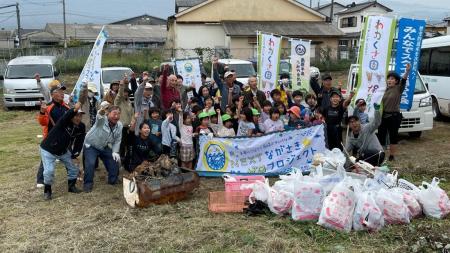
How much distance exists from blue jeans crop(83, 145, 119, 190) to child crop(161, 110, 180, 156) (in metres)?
0.82

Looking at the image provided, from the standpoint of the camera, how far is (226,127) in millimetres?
7777

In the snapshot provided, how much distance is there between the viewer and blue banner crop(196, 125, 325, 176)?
7445 millimetres

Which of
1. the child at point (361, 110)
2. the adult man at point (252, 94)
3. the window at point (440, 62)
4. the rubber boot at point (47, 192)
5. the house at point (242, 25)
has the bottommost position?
the rubber boot at point (47, 192)

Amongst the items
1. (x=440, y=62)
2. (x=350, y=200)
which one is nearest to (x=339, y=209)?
(x=350, y=200)

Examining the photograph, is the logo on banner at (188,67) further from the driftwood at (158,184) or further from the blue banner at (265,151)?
the driftwood at (158,184)

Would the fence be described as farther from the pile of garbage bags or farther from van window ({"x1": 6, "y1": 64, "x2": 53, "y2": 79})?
the pile of garbage bags

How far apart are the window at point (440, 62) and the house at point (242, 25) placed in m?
16.6

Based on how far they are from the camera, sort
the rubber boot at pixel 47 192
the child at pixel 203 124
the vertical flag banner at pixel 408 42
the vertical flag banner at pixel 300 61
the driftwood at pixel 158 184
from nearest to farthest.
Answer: the driftwood at pixel 158 184
the rubber boot at pixel 47 192
the child at pixel 203 124
the vertical flag banner at pixel 408 42
the vertical flag banner at pixel 300 61

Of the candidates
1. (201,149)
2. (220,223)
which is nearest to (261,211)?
(220,223)

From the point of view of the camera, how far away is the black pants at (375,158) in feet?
23.6

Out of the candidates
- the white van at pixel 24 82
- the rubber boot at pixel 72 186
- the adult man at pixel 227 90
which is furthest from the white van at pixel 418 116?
the white van at pixel 24 82

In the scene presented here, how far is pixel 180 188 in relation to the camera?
6262 mm

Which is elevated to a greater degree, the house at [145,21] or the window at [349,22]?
the house at [145,21]

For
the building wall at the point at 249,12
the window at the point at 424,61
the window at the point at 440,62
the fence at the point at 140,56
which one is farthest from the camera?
the building wall at the point at 249,12
